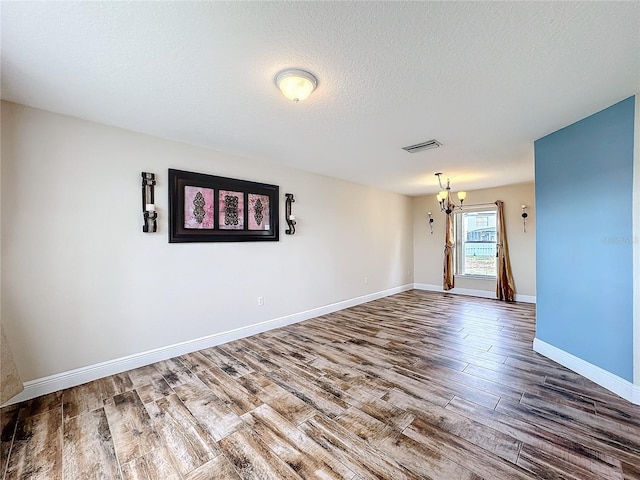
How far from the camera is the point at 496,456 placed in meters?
1.59

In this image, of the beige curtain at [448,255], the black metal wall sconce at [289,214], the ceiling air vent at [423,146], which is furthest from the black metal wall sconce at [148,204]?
the beige curtain at [448,255]

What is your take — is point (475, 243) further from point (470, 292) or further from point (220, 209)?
point (220, 209)

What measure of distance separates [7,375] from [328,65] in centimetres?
324

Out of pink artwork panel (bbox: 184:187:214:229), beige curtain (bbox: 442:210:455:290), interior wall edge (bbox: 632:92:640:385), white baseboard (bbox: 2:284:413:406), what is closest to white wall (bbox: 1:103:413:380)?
white baseboard (bbox: 2:284:413:406)

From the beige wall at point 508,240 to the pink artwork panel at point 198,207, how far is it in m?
5.53

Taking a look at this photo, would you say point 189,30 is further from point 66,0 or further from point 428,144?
point 428,144

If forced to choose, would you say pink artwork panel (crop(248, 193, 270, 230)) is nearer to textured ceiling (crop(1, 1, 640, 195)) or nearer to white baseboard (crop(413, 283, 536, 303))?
textured ceiling (crop(1, 1, 640, 195))

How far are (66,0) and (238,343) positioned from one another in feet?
10.9

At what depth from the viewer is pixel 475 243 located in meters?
6.45

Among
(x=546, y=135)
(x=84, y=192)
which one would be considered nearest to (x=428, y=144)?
(x=546, y=135)

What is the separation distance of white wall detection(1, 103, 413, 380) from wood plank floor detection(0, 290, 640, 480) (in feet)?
1.42

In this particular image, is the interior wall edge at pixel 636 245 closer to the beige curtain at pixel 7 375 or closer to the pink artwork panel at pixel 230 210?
the pink artwork panel at pixel 230 210

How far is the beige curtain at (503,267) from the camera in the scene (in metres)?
5.66

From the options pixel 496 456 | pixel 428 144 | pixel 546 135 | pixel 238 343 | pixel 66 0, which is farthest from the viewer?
pixel 238 343
